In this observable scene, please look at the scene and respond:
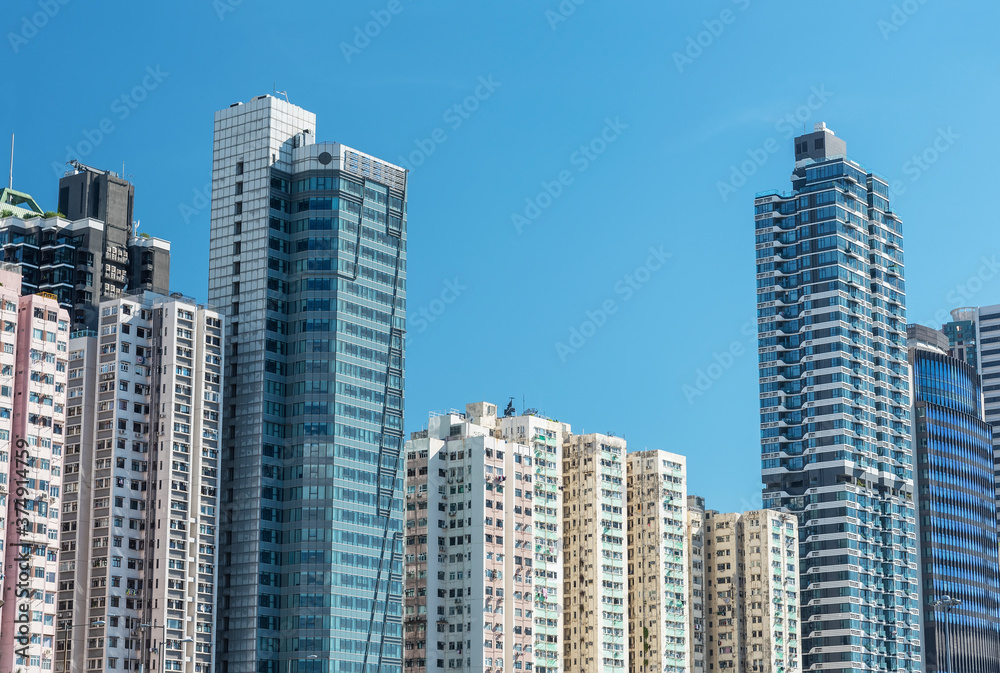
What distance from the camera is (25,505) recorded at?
19450 cm

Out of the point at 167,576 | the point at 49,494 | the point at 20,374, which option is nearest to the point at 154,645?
the point at 167,576

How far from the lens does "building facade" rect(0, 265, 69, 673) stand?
7534 inches

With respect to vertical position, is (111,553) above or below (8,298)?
below

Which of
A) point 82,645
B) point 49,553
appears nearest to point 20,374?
point 49,553

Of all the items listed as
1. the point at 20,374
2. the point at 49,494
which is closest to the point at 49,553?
the point at 49,494

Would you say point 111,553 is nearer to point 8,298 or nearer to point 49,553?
point 49,553

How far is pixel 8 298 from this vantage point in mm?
→ 197875

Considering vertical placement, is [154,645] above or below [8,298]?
below

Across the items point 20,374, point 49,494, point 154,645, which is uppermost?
point 20,374

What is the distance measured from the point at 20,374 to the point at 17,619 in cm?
3006

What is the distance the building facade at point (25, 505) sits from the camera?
628ft

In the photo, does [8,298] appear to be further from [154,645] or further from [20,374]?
[154,645]

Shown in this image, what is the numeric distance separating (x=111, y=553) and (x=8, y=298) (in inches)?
1343

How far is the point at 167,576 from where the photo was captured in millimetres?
199750
